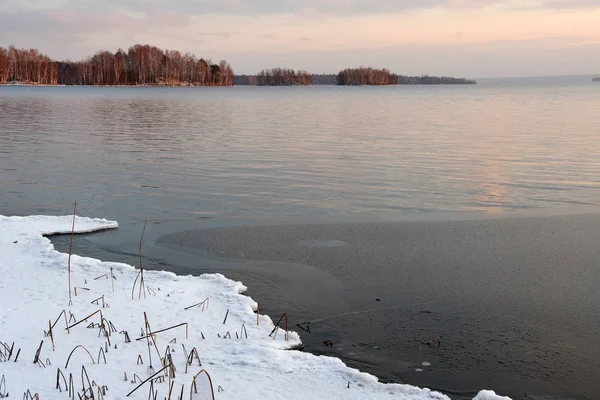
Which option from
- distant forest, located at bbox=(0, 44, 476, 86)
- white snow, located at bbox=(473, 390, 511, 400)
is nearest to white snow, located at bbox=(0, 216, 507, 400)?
white snow, located at bbox=(473, 390, 511, 400)

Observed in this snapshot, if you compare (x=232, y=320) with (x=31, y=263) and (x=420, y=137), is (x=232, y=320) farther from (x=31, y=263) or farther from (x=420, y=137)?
(x=420, y=137)

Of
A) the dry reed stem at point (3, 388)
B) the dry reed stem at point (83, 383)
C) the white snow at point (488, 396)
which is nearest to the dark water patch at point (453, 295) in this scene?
the white snow at point (488, 396)

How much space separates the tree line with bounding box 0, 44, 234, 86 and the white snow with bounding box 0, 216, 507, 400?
157549 mm

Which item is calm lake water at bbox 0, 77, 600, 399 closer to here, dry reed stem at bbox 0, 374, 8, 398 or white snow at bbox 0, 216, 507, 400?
white snow at bbox 0, 216, 507, 400

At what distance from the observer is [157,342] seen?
208 inches

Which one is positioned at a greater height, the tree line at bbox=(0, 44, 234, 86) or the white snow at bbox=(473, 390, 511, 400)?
the tree line at bbox=(0, 44, 234, 86)

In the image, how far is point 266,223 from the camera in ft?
33.1

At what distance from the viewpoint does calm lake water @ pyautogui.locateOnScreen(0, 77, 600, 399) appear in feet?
17.8

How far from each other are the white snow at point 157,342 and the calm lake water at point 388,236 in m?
0.39

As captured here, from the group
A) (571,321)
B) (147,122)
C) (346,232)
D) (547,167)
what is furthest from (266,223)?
(147,122)

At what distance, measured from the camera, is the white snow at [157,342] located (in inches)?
177

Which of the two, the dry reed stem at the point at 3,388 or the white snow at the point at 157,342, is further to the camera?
the white snow at the point at 157,342

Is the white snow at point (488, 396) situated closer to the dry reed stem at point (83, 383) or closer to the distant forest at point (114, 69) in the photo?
the dry reed stem at point (83, 383)

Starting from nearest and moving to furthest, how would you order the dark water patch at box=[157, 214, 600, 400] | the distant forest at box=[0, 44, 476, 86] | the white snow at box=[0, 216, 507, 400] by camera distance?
the white snow at box=[0, 216, 507, 400], the dark water patch at box=[157, 214, 600, 400], the distant forest at box=[0, 44, 476, 86]
